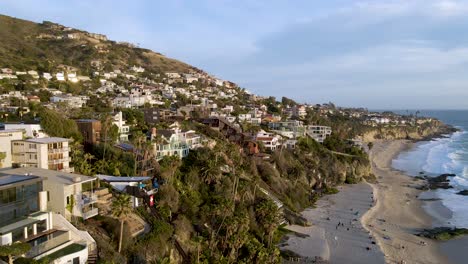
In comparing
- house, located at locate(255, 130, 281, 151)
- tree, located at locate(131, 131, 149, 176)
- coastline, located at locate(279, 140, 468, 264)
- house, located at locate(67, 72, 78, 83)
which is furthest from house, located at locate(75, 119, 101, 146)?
house, located at locate(67, 72, 78, 83)

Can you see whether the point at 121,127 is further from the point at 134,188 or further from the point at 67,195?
the point at 67,195

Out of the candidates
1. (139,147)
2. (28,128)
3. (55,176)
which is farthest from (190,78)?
(55,176)

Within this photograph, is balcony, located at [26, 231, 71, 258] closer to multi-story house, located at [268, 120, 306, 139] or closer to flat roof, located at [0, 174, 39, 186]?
flat roof, located at [0, 174, 39, 186]

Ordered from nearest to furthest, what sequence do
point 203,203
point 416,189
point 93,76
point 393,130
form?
point 203,203, point 416,189, point 93,76, point 393,130

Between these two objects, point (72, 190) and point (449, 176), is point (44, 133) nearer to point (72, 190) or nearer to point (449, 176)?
point (72, 190)

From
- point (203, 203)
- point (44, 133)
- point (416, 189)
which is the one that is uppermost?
point (44, 133)

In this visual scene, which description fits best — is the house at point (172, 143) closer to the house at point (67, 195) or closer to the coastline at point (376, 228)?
the coastline at point (376, 228)

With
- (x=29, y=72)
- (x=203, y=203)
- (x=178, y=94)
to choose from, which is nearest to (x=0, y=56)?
(x=29, y=72)
